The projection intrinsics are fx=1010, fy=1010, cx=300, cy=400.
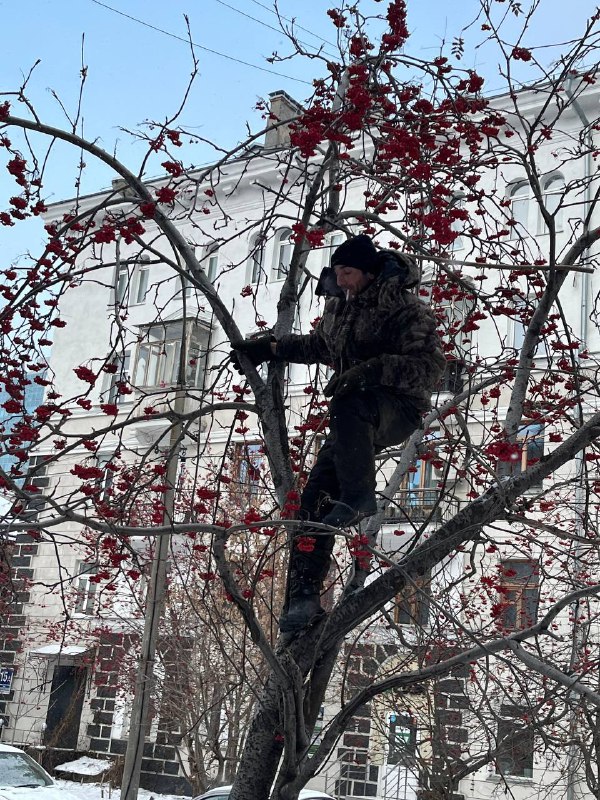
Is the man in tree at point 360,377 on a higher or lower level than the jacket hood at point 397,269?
lower

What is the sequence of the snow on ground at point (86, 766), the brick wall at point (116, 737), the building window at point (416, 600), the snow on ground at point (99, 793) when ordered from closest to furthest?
the building window at point (416, 600) < the brick wall at point (116, 737) < the snow on ground at point (99, 793) < the snow on ground at point (86, 766)

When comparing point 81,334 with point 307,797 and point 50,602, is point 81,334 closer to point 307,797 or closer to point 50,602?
point 50,602

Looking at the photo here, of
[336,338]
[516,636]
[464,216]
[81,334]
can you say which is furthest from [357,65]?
[81,334]

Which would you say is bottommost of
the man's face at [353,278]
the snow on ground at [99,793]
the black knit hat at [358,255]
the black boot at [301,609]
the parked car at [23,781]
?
the snow on ground at [99,793]

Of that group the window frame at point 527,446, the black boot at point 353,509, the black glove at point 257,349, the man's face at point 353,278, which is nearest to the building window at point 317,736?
the black boot at point 353,509

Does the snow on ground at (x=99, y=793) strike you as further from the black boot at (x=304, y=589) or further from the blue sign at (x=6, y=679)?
the black boot at (x=304, y=589)

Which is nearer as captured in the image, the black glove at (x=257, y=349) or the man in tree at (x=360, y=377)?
the man in tree at (x=360, y=377)

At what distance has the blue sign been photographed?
26453 millimetres

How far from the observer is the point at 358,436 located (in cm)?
412

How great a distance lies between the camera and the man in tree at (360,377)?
13.4 feet

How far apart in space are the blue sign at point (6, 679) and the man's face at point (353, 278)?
24528 mm

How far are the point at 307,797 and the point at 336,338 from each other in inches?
321

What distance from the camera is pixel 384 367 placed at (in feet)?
13.4

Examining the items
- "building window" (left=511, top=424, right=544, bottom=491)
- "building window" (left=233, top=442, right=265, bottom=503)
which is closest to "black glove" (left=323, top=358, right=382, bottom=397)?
"building window" (left=233, top=442, right=265, bottom=503)
